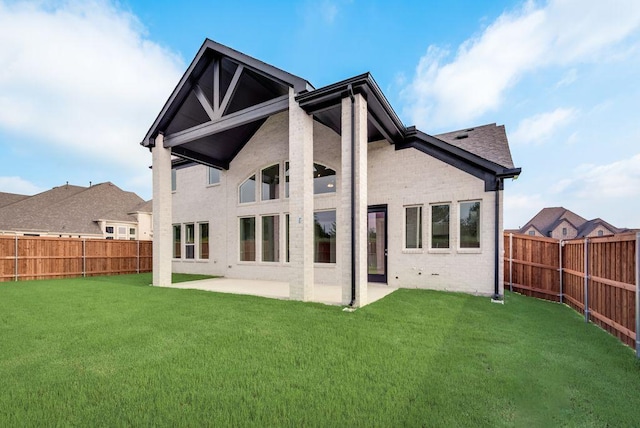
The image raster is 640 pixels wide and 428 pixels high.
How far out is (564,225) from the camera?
107 feet

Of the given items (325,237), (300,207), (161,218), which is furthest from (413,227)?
(161,218)

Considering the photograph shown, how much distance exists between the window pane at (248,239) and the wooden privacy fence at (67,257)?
20.5ft

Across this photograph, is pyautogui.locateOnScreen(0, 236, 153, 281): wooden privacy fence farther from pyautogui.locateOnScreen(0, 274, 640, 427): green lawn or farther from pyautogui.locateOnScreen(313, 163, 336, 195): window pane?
pyautogui.locateOnScreen(313, 163, 336, 195): window pane

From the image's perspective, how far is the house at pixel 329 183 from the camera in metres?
6.44

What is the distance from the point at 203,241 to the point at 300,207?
312 inches

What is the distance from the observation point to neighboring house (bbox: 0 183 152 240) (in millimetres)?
19938

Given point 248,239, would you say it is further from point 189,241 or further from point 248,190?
point 189,241

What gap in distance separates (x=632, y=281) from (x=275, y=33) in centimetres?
1395

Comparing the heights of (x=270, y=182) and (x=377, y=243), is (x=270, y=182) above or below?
above

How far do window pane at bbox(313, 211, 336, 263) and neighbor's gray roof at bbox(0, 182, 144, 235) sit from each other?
21939 mm

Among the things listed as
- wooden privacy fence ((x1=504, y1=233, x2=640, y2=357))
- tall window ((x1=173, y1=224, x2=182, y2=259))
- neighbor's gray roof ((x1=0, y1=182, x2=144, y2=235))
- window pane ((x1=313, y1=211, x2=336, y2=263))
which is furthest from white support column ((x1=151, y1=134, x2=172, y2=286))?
neighbor's gray roof ((x1=0, y1=182, x2=144, y2=235))

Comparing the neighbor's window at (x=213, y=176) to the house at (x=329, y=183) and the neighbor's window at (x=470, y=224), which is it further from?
the neighbor's window at (x=470, y=224)

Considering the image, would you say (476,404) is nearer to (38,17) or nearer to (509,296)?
(509,296)

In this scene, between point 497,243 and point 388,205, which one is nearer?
point 497,243
